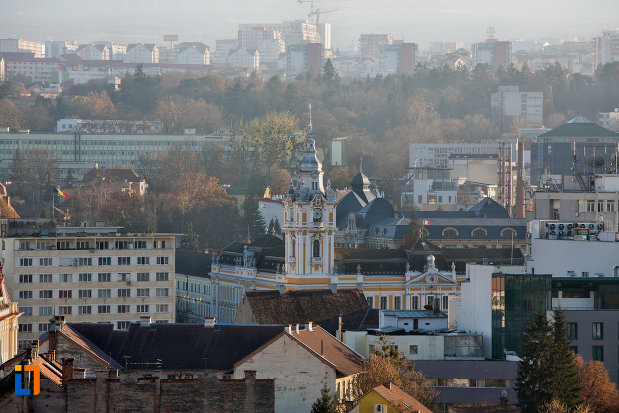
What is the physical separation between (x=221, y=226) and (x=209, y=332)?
8450 cm

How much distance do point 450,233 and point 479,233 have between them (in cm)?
203

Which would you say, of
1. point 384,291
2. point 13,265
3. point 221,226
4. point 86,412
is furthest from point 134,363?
point 221,226

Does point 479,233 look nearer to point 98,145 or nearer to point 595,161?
point 595,161

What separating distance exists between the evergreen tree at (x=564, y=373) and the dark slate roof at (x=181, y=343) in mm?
9629

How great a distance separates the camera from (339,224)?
126 meters

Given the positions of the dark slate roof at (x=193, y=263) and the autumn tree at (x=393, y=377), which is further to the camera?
the dark slate roof at (x=193, y=263)

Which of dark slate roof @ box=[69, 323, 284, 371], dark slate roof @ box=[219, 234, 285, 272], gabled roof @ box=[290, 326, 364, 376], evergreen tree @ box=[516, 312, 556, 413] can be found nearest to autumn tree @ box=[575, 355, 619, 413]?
evergreen tree @ box=[516, 312, 556, 413]

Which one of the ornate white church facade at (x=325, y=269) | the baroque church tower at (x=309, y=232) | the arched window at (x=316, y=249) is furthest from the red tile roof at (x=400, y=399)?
the arched window at (x=316, y=249)

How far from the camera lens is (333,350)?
6103 centimetres

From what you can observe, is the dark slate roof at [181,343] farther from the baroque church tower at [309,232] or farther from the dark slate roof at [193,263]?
the dark slate roof at [193,263]

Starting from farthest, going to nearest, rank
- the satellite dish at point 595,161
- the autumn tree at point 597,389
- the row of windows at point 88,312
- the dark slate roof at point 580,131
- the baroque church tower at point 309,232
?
the dark slate roof at point 580,131
the baroque church tower at point 309,232
the satellite dish at point 595,161
the row of windows at point 88,312
the autumn tree at point 597,389

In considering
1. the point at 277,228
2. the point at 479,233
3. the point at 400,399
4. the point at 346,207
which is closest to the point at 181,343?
the point at 400,399

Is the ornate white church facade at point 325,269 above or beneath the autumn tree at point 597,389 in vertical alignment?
above

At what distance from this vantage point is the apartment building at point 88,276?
282 feet
